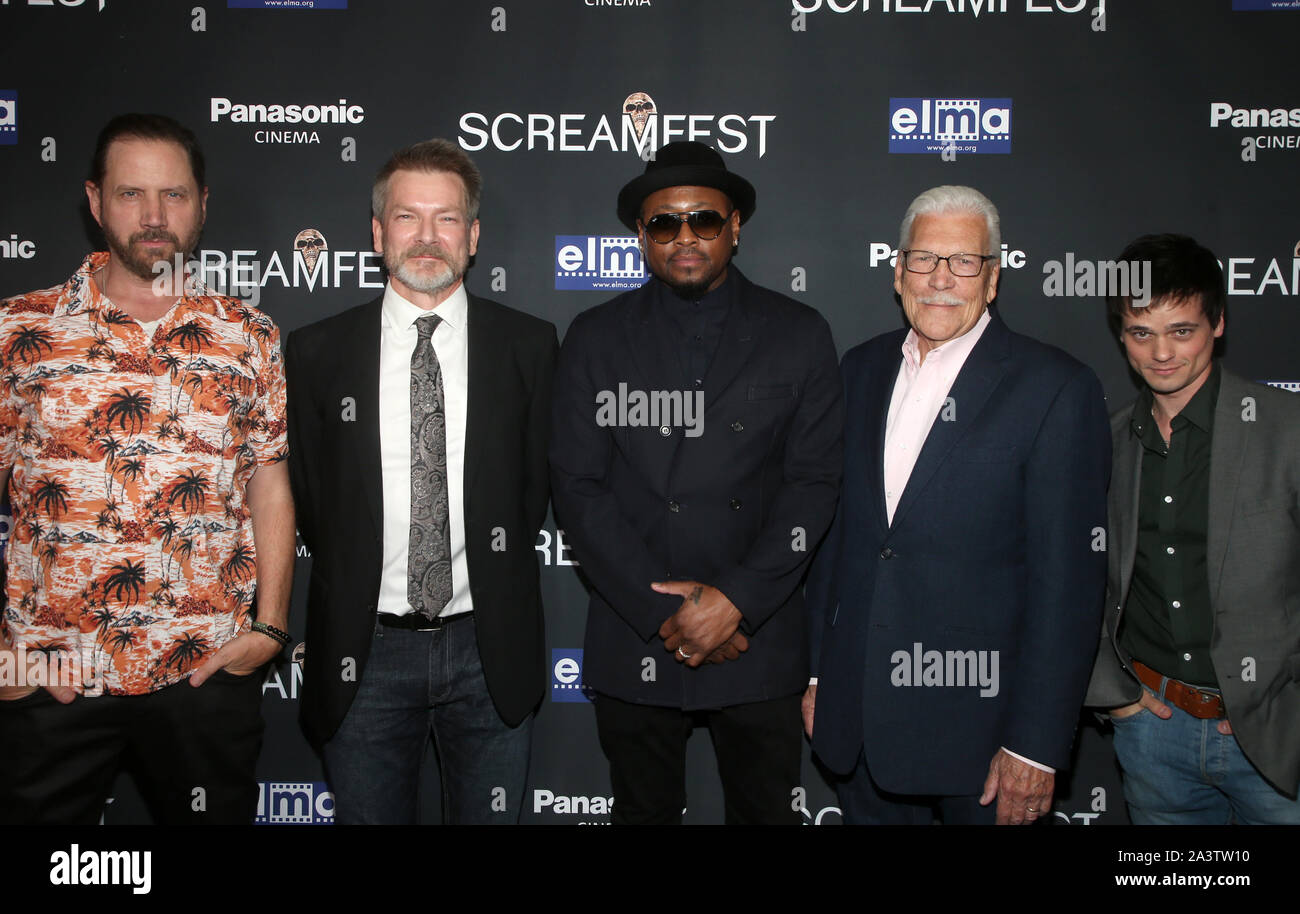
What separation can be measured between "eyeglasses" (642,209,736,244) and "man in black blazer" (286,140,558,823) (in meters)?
0.54

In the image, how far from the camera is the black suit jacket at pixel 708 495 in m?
2.38

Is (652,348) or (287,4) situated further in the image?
(287,4)

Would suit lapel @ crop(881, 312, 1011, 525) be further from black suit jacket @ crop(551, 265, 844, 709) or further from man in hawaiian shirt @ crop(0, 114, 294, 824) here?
man in hawaiian shirt @ crop(0, 114, 294, 824)

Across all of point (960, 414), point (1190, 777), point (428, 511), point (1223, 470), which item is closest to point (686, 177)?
point (960, 414)

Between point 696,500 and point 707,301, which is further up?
point 707,301

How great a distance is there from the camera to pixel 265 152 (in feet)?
10.6

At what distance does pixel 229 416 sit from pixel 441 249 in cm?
76

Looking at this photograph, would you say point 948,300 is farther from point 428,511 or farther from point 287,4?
point 287,4

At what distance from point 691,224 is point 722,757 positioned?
1.58 meters

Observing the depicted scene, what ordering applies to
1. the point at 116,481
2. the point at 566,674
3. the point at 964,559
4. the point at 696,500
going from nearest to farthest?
the point at 964,559
the point at 116,481
the point at 696,500
the point at 566,674

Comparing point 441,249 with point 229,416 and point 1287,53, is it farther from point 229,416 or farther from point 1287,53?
point 1287,53

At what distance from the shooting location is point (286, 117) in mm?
3205

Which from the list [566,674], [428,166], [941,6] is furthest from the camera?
[566,674]

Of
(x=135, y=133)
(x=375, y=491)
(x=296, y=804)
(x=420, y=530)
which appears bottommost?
(x=296, y=804)
